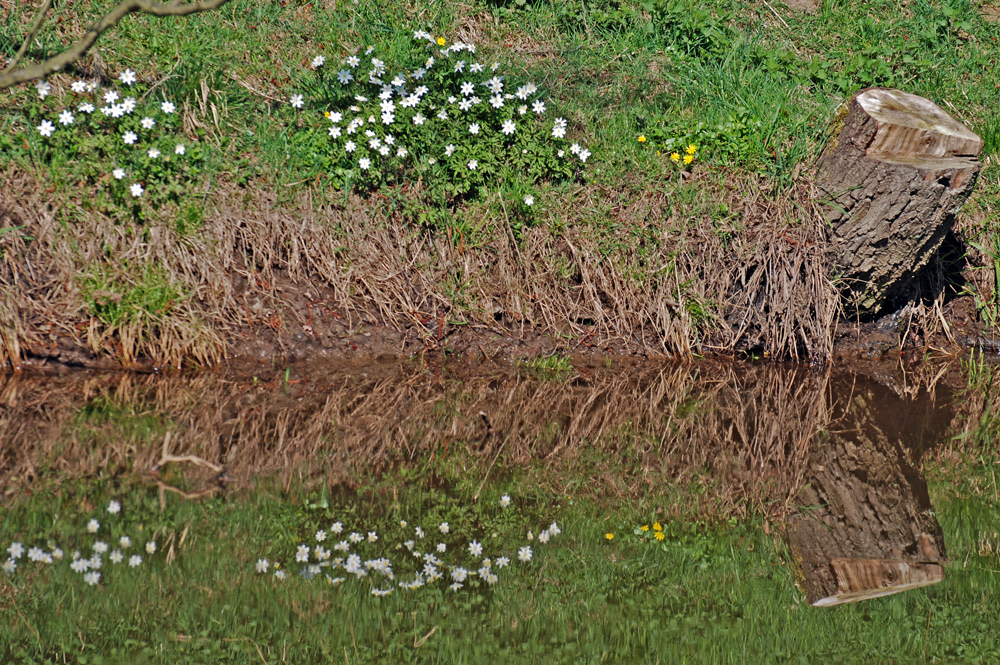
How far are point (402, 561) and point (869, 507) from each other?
1884mm

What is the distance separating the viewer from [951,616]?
2.98m

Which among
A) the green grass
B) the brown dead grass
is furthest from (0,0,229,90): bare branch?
the green grass

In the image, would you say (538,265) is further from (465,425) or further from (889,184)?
(889,184)

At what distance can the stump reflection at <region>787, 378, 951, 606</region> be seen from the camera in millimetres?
3203

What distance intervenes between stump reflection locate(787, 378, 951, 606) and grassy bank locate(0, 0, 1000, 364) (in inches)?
34.0

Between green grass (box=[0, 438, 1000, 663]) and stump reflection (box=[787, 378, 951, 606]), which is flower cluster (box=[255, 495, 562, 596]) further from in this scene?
stump reflection (box=[787, 378, 951, 606])

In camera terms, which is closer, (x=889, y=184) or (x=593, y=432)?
(x=593, y=432)

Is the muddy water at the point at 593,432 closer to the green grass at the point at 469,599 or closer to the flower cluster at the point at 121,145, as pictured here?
the green grass at the point at 469,599

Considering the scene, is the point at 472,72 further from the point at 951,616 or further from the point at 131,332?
the point at 951,616

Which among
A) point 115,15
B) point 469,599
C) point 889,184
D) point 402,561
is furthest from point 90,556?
point 889,184

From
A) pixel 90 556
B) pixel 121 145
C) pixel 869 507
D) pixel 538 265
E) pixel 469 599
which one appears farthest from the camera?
pixel 538 265

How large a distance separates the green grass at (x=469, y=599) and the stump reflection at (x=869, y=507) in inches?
3.3

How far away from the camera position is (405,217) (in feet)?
17.3

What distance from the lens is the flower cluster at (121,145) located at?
500 cm
